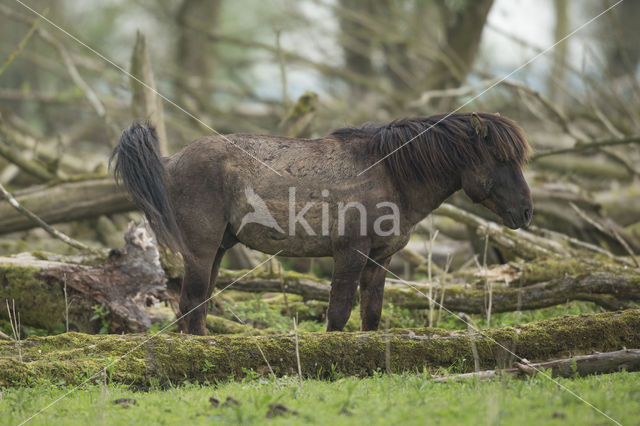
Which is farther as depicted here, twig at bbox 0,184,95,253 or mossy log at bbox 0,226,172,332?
twig at bbox 0,184,95,253

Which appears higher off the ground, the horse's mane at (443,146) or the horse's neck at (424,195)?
the horse's mane at (443,146)

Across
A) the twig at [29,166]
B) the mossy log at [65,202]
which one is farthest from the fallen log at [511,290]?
the twig at [29,166]

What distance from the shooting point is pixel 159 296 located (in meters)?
8.10

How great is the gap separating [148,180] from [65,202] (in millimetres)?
4751

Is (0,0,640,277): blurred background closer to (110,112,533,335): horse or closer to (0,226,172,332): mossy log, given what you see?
(110,112,533,335): horse

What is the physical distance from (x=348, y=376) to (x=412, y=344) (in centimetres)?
66

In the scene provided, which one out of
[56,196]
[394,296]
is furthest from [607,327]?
[56,196]

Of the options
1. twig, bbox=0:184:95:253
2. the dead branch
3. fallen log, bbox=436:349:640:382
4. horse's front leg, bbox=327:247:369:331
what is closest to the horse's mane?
horse's front leg, bbox=327:247:369:331

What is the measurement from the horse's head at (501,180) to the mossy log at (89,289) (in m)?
3.97

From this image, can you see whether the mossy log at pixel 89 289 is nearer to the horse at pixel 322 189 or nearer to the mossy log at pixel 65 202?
the horse at pixel 322 189

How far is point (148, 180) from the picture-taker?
21.1 feet

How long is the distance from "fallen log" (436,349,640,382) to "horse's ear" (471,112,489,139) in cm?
233

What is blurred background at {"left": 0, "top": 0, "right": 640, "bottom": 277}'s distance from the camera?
35.1ft

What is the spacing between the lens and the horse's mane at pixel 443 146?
6539 millimetres
